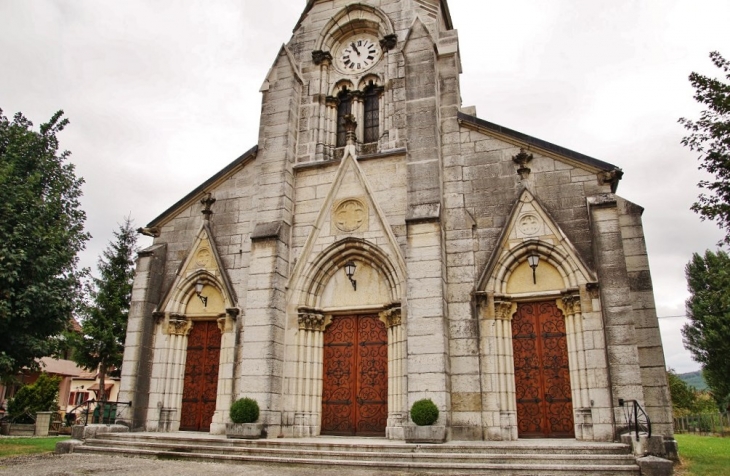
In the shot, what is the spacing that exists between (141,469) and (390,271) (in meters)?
6.88

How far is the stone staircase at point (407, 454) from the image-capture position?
30.0ft

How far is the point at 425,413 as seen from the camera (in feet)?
36.4

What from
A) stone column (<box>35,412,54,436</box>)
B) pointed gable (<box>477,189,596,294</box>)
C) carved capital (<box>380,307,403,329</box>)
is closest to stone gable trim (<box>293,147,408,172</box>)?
pointed gable (<box>477,189,596,294</box>)

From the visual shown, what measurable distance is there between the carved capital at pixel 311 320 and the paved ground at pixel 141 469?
13.4 ft

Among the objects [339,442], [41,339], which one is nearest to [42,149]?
[41,339]

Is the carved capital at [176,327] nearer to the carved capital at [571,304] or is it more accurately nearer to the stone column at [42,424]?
the stone column at [42,424]

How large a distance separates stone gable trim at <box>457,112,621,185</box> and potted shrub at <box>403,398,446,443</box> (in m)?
6.63

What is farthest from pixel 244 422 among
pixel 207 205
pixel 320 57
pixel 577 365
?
pixel 320 57

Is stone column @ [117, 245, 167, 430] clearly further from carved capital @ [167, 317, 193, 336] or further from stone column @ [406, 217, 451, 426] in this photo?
stone column @ [406, 217, 451, 426]

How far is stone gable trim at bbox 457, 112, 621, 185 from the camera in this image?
12797mm

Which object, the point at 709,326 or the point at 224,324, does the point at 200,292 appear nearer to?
the point at 224,324

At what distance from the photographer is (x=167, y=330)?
15.2 m

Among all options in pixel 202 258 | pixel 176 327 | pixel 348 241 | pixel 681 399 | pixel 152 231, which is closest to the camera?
pixel 348 241

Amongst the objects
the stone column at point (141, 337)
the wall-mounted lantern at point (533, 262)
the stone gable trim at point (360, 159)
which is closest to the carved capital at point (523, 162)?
the wall-mounted lantern at point (533, 262)
